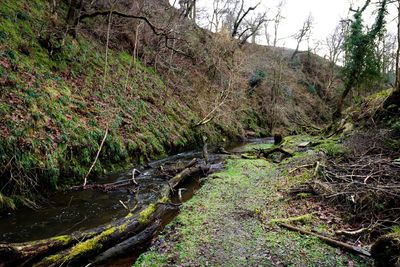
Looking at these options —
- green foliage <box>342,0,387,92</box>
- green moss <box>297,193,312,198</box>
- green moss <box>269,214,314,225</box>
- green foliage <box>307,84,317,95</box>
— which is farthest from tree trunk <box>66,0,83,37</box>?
green foliage <box>307,84,317,95</box>

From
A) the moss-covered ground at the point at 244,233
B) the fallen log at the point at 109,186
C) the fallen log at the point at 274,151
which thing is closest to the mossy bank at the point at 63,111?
the fallen log at the point at 109,186

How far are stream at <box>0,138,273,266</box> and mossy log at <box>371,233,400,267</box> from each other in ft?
13.6

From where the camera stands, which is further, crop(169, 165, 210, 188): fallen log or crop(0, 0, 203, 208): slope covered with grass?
crop(169, 165, 210, 188): fallen log

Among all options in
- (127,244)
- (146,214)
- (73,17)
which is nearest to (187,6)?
(73,17)

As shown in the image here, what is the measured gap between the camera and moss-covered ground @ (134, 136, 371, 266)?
15.7ft

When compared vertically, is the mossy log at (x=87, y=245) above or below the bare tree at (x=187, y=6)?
below

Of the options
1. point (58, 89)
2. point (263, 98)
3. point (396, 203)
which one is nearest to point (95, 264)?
point (396, 203)

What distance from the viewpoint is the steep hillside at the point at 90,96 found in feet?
24.7

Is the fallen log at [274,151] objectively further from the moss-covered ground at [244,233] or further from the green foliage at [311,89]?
the green foliage at [311,89]

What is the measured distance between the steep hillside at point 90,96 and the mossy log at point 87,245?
9.64 feet

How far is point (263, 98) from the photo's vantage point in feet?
104

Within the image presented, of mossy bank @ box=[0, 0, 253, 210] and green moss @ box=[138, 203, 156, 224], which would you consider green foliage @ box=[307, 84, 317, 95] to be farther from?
green moss @ box=[138, 203, 156, 224]

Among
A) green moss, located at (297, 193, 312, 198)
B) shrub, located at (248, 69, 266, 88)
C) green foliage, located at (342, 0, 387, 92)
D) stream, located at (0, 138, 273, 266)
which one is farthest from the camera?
shrub, located at (248, 69, 266, 88)

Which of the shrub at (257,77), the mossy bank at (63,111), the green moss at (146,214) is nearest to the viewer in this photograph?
the green moss at (146,214)
